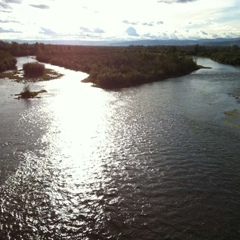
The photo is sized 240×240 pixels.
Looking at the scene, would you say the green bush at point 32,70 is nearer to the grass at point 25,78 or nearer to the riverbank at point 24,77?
the riverbank at point 24,77

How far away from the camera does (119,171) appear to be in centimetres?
2905

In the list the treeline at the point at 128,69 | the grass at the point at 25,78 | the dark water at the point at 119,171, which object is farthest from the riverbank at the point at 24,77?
the dark water at the point at 119,171

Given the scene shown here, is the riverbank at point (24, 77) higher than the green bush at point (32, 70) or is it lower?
lower

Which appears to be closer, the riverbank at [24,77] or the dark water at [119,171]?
the dark water at [119,171]

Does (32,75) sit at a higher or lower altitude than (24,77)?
higher

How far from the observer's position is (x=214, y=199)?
24.2 metres

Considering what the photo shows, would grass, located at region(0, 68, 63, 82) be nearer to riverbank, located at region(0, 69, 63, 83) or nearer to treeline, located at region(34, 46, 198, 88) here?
riverbank, located at region(0, 69, 63, 83)

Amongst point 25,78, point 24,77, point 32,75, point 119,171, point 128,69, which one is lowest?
point 119,171

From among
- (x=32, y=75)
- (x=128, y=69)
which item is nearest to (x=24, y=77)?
(x=32, y=75)

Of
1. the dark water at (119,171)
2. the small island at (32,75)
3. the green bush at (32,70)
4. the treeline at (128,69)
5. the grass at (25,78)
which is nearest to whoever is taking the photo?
the dark water at (119,171)

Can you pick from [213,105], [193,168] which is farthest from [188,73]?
[193,168]

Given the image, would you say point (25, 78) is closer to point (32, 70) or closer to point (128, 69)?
point (32, 70)

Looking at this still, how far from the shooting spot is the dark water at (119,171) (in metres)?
21.3

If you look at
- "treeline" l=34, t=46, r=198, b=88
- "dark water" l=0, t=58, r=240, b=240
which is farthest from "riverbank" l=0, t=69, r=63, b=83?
"dark water" l=0, t=58, r=240, b=240
